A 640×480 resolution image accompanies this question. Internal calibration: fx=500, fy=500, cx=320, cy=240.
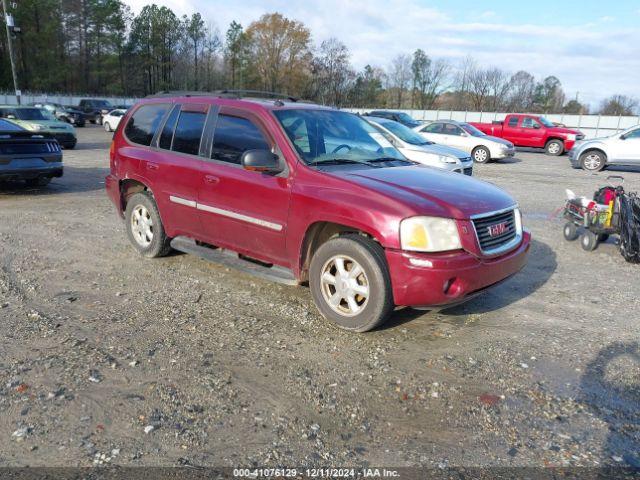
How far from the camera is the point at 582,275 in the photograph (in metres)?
5.98

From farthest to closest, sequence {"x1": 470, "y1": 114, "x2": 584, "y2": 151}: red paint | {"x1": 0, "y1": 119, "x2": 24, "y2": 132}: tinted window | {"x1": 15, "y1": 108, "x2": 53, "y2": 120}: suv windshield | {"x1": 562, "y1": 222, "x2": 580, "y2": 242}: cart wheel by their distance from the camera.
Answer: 1. {"x1": 470, "y1": 114, "x2": 584, "y2": 151}: red paint
2. {"x1": 15, "y1": 108, "x2": 53, "y2": 120}: suv windshield
3. {"x1": 0, "y1": 119, "x2": 24, "y2": 132}: tinted window
4. {"x1": 562, "y1": 222, "x2": 580, "y2": 242}: cart wheel

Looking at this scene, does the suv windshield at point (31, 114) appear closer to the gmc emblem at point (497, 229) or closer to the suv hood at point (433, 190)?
the suv hood at point (433, 190)

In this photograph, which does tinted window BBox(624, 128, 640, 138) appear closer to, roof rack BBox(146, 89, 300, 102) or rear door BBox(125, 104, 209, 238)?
roof rack BBox(146, 89, 300, 102)

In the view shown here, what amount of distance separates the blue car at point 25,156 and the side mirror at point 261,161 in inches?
Answer: 284

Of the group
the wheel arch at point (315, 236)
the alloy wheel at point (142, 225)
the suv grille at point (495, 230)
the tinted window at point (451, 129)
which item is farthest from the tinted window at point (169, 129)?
the tinted window at point (451, 129)

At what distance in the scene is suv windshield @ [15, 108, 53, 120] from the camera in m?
18.6

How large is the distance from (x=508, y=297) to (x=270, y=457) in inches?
133

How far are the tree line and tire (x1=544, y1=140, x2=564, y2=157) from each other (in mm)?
49846

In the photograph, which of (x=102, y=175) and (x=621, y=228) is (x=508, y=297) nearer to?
(x=621, y=228)

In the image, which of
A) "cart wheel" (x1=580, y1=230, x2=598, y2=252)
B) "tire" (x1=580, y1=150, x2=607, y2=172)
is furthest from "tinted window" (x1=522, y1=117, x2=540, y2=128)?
"cart wheel" (x1=580, y1=230, x2=598, y2=252)

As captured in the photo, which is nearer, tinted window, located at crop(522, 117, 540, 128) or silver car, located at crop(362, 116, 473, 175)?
silver car, located at crop(362, 116, 473, 175)

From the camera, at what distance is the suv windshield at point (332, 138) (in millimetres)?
4598

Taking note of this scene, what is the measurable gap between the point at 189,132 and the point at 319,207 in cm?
201

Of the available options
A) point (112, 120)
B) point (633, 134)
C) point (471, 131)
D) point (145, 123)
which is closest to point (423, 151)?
point (145, 123)
